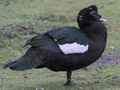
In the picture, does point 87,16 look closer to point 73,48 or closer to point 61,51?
point 73,48

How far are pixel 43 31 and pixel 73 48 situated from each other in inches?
192

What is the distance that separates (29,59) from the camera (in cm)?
440

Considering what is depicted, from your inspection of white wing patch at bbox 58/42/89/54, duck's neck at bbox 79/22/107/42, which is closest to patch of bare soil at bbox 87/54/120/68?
duck's neck at bbox 79/22/107/42

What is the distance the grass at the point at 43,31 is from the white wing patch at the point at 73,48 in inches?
26.8

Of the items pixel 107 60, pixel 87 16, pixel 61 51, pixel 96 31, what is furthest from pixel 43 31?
pixel 61 51

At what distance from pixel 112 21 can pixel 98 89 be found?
6.38m

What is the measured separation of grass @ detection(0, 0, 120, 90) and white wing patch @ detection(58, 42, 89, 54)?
2.23ft

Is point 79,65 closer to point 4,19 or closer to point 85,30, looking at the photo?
point 85,30

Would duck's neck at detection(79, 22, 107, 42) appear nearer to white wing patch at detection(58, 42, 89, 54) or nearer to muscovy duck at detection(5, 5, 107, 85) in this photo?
muscovy duck at detection(5, 5, 107, 85)

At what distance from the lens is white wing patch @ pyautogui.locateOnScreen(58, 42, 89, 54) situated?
4406 mm

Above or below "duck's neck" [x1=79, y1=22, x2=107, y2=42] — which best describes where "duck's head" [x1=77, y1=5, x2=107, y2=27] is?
above

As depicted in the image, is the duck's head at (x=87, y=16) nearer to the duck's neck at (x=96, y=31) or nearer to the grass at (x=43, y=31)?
the duck's neck at (x=96, y=31)

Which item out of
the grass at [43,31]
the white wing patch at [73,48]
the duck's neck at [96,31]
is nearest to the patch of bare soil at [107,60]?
the grass at [43,31]

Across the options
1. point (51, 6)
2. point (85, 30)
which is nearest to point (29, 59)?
point (85, 30)
